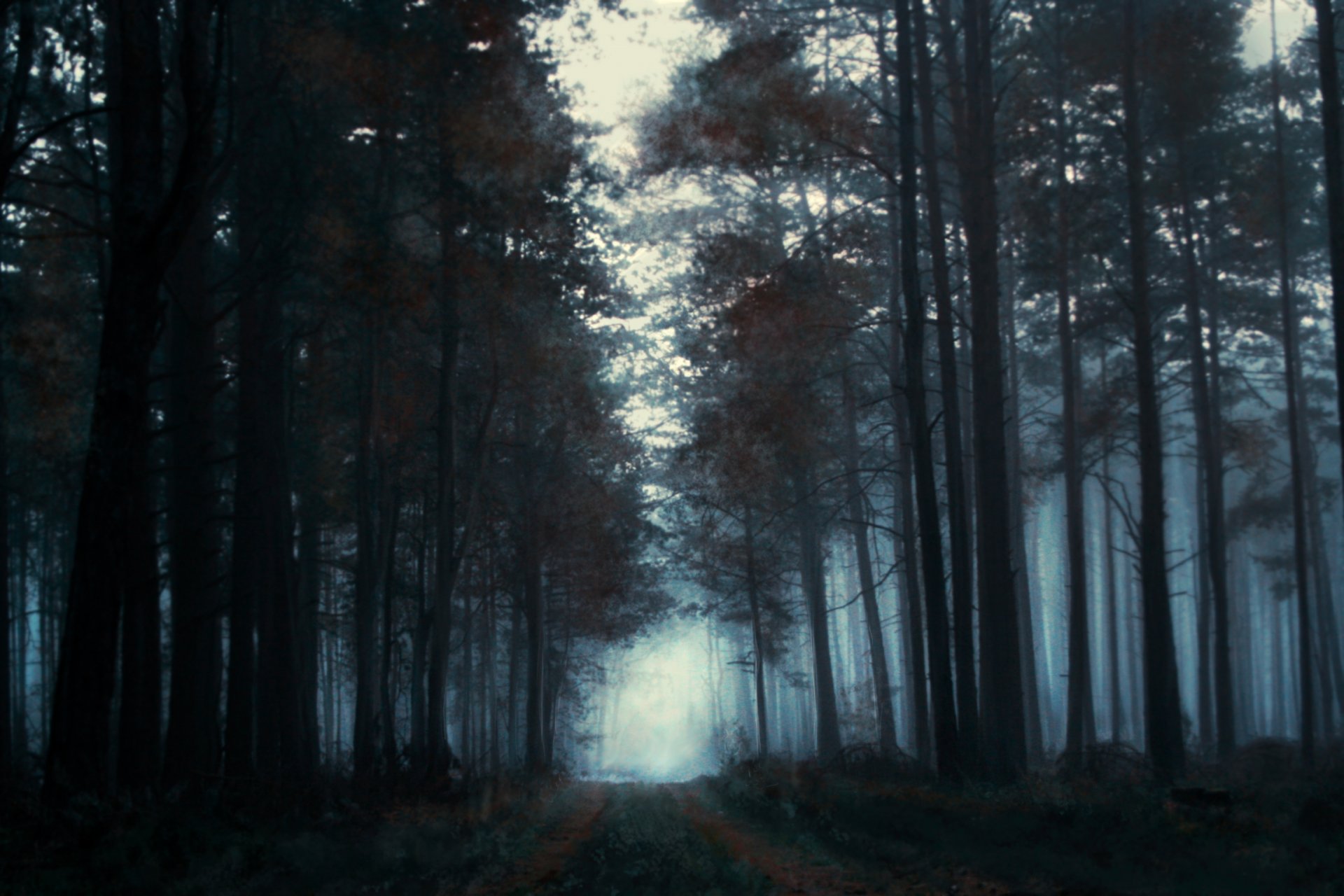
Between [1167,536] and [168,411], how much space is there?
5509 centimetres

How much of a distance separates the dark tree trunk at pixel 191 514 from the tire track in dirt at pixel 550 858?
441 cm

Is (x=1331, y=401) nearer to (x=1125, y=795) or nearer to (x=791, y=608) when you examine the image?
(x=791, y=608)

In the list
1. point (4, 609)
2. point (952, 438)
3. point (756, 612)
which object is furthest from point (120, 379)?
point (756, 612)

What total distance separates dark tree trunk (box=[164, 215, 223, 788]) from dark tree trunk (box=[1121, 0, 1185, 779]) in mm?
12544

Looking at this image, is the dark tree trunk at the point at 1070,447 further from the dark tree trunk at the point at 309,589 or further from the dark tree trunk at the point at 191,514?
the dark tree trunk at the point at 309,589

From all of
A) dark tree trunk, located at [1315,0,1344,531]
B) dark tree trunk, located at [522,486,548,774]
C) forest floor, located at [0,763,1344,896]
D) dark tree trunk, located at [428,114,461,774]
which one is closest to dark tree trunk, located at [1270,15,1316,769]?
dark tree trunk, located at [1315,0,1344,531]

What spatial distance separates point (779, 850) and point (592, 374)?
16.8 metres

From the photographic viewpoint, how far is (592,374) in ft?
87.3

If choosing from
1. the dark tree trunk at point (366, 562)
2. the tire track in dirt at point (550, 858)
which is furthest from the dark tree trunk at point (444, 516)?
the tire track in dirt at point (550, 858)

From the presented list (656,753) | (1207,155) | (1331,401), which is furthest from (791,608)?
(656,753)

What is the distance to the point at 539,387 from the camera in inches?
883

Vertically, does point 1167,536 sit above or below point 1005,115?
below

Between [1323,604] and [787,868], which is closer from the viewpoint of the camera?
[787,868]

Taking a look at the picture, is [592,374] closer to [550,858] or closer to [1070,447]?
[1070,447]
